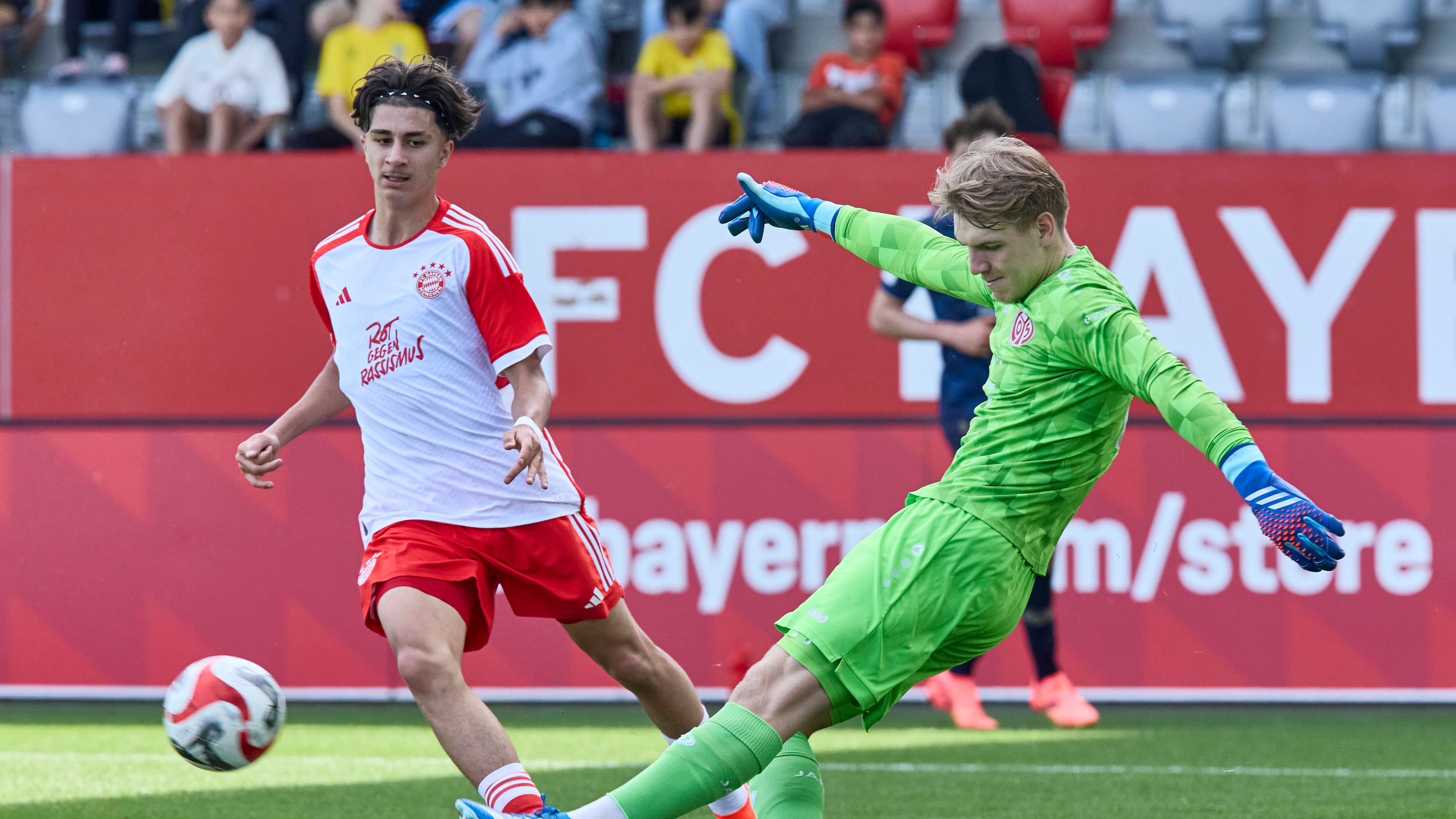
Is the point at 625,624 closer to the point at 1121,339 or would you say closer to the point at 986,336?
the point at 1121,339

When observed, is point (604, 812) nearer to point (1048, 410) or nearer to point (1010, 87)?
point (1048, 410)

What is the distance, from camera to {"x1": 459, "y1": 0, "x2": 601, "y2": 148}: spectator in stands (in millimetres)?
9047

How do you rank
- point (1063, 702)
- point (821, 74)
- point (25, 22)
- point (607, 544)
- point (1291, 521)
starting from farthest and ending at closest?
point (25, 22)
point (821, 74)
point (607, 544)
point (1063, 702)
point (1291, 521)

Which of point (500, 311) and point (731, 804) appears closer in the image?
point (500, 311)

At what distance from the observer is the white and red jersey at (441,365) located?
4.00 metres

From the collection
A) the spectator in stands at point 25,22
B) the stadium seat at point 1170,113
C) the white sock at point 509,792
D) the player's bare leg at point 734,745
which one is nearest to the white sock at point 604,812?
the player's bare leg at point 734,745

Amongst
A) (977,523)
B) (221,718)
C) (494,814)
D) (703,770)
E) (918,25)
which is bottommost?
(221,718)

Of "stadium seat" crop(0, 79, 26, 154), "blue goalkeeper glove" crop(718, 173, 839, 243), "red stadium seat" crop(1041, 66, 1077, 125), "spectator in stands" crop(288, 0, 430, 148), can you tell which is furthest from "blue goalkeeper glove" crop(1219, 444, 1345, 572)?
"stadium seat" crop(0, 79, 26, 154)

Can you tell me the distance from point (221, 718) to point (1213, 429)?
8.51 feet

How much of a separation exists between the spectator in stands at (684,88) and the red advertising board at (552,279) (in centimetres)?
152

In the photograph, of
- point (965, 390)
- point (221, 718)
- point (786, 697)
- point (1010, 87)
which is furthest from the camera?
point (1010, 87)

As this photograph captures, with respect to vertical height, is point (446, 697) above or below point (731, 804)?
above

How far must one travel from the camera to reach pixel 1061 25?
9828 millimetres

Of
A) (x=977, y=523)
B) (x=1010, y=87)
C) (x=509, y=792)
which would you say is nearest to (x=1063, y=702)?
(x=1010, y=87)
